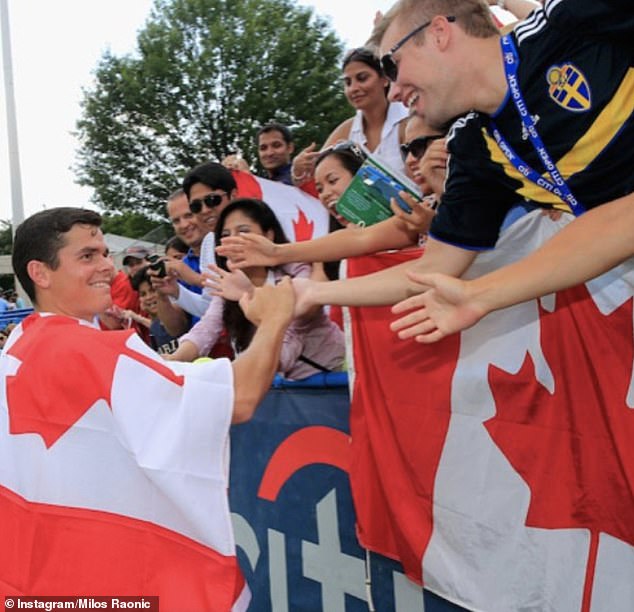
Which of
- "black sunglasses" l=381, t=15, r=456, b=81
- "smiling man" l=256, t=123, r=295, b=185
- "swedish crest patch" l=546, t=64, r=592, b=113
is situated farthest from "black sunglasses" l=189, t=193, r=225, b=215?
"swedish crest patch" l=546, t=64, r=592, b=113

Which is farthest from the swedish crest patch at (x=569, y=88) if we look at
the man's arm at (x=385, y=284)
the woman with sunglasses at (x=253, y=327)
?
the woman with sunglasses at (x=253, y=327)

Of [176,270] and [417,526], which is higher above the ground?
[176,270]

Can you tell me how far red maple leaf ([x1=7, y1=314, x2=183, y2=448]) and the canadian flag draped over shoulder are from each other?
87cm

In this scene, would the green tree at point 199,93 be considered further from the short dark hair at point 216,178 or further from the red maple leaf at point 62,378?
the red maple leaf at point 62,378

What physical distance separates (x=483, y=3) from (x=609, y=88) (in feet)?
1.96

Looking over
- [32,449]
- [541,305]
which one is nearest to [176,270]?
[32,449]

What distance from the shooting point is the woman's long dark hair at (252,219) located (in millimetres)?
3670

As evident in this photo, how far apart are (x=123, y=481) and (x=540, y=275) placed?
1.35 m

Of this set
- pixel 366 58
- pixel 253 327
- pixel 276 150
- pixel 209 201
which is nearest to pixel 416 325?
pixel 253 327

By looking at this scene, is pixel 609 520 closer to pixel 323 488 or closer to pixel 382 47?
pixel 323 488

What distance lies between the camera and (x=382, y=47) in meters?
2.46

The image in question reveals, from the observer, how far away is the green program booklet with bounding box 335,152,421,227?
3146mm

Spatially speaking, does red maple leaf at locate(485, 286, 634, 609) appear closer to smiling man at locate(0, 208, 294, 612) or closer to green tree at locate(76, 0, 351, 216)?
smiling man at locate(0, 208, 294, 612)

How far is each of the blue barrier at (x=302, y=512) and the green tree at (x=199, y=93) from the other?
72.6ft
